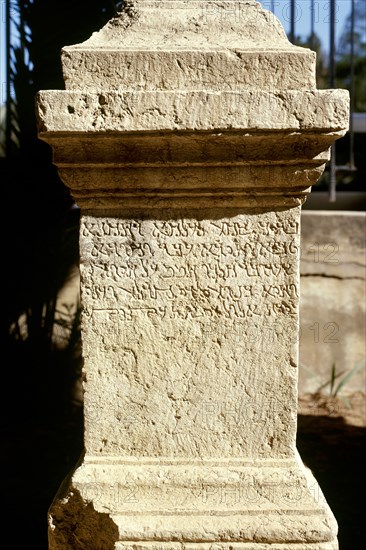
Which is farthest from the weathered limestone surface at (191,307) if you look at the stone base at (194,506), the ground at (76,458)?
the ground at (76,458)

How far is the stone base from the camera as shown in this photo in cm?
153

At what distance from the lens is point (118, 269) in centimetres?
158

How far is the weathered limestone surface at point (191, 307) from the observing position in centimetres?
147

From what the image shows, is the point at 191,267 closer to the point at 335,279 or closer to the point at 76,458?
the point at 76,458

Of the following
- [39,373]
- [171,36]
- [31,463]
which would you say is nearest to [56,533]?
[171,36]

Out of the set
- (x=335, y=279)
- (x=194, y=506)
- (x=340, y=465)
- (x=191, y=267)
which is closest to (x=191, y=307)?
(x=191, y=267)

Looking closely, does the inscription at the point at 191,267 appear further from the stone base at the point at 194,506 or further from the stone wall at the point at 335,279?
the stone wall at the point at 335,279

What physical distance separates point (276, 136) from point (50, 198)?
94.6 inches

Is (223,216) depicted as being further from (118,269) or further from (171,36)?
(171,36)

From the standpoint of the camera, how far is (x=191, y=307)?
1.58m

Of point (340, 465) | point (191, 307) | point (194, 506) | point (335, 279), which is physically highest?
point (191, 307)

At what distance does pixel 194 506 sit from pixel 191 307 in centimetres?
49

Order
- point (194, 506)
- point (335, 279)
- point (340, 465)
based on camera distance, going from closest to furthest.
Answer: point (194, 506), point (340, 465), point (335, 279)

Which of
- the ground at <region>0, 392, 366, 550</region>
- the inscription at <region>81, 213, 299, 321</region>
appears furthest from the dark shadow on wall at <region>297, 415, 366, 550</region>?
the inscription at <region>81, 213, 299, 321</region>
